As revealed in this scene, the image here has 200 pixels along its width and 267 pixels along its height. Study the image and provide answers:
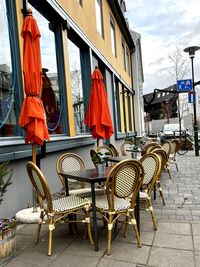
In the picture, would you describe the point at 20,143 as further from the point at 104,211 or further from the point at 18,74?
the point at 104,211

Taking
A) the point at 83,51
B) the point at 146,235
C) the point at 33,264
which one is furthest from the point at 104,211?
the point at 83,51

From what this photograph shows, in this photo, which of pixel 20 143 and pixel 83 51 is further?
pixel 83 51

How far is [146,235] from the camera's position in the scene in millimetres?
3016

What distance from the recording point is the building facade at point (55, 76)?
13.2 feet

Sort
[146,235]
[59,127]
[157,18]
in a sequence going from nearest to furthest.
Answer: [146,235] < [59,127] < [157,18]

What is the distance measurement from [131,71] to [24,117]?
15608 mm

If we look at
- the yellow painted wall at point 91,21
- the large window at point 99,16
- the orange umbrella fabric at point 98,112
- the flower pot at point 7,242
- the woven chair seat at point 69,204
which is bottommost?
the flower pot at point 7,242

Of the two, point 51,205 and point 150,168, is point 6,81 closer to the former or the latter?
point 51,205

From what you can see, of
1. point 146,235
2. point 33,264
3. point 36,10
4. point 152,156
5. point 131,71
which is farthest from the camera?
point 131,71

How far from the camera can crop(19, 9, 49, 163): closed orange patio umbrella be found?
3383 mm

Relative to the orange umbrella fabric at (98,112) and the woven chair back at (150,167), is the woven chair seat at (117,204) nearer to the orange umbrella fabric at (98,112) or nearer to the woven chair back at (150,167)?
the woven chair back at (150,167)

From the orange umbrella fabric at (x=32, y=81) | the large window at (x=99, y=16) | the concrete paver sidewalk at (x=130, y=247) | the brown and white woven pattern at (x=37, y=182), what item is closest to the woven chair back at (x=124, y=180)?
the concrete paver sidewalk at (x=130, y=247)

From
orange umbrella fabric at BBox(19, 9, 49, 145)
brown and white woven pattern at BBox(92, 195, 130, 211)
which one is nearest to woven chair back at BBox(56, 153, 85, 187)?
orange umbrella fabric at BBox(19, 9, 49, 145)

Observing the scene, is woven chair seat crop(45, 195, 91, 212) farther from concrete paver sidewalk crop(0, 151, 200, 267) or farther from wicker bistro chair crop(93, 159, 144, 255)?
concrete paver sidewalk crop(0, 151, 200, 267)
